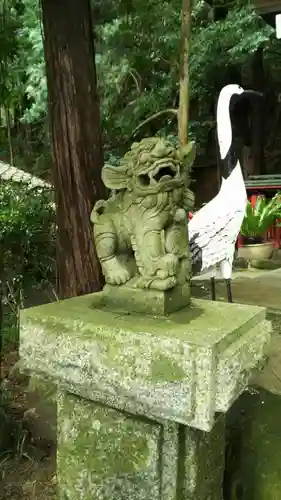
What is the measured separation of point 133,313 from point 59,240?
1216 millimetres

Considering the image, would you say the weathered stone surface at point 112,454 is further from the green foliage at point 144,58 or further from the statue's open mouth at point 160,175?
the green foliage at point 144,58

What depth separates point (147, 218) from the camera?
50.1 inches

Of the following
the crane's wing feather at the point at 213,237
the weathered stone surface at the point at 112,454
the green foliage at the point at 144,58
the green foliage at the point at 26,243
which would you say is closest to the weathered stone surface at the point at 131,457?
the weathered stone surface at the point at 112,454

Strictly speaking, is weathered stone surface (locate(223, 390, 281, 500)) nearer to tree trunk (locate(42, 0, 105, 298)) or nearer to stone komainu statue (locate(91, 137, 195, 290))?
stone komainu statue (locate(91, 137, 195, 290))

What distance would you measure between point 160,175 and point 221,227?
1362mm

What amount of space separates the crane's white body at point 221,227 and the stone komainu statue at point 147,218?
3.74 ft

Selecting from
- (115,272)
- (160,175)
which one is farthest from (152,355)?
(160,175)

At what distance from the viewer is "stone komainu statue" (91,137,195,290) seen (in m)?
1.23

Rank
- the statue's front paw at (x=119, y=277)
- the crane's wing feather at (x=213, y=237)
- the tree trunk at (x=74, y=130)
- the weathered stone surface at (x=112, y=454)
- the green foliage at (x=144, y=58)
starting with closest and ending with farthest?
the weathered stone surface at (x=112, y=454), the statue's front paw at (x=119, y=277), the tree trunk at (x=74, y=130), the crane's wing feather at (x=213, y=237), the green foliage at (x=144, y=58)

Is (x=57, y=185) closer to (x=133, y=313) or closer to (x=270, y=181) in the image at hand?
(x=133, y=313)

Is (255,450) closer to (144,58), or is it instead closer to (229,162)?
(229,162)

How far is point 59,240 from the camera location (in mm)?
2402

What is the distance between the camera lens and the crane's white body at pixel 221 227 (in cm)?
251

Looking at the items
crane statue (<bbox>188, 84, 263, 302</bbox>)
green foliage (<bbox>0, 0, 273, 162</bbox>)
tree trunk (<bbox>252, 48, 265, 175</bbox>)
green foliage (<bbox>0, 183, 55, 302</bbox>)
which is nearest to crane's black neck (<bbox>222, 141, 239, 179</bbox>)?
crane statue (<bbox>188, 84, 263, 302</bbox>)
